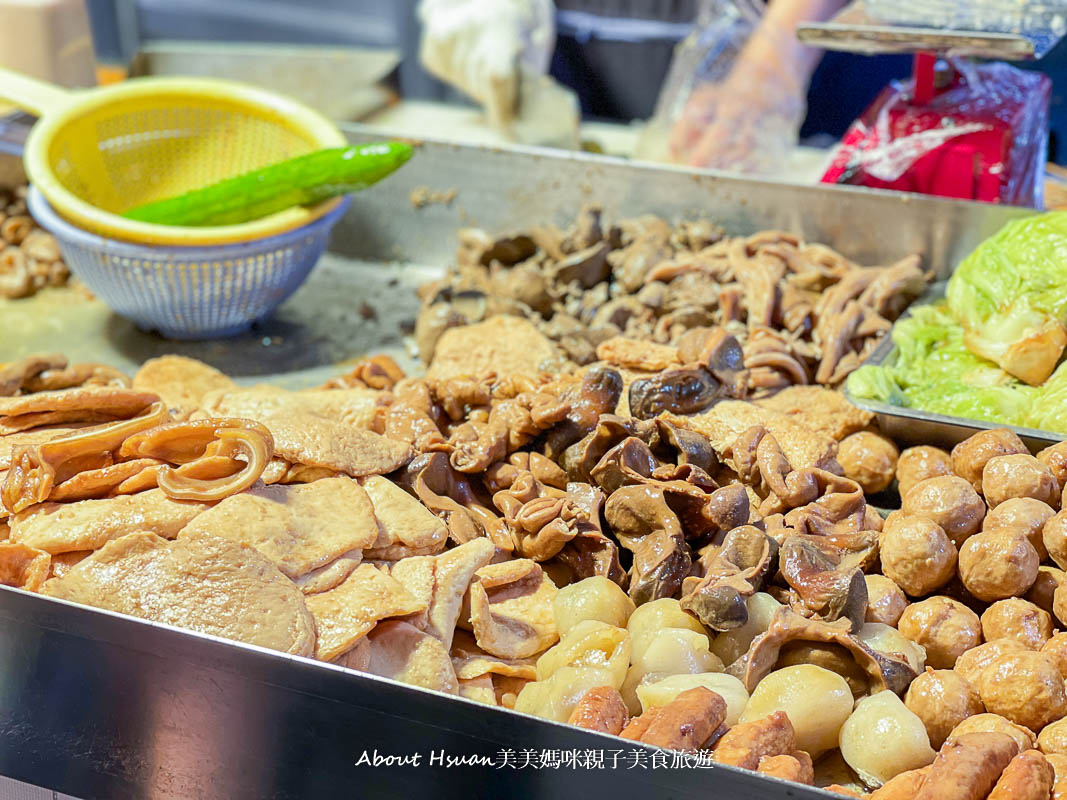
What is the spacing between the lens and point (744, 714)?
1.43 meters

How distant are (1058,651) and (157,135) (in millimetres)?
2717

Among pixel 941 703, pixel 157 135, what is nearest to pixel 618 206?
pixel 157 135

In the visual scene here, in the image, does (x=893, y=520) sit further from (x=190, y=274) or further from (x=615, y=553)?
(x=190, y=274)

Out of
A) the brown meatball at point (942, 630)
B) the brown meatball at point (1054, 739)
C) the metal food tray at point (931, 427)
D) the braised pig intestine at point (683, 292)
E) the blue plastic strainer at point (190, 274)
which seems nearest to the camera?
the brown meatball at point (1054, 739)

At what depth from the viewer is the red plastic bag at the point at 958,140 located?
276cm

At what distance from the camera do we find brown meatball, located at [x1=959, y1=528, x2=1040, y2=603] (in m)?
1.60

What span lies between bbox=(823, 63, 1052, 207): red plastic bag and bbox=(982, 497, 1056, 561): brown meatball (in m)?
1.36

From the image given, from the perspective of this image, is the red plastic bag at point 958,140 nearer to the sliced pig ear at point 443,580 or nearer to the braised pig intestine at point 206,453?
the sliced pig ear at point 443,580

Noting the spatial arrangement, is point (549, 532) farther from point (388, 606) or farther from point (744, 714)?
point (744, 714)

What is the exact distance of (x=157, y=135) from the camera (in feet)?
9.89

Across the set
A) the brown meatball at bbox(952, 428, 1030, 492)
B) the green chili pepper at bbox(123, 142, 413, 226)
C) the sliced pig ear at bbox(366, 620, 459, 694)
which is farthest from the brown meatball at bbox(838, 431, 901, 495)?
the green chili pepper at bbox(123, 142, 413, 226)

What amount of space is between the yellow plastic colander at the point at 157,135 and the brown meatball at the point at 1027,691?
1.97m

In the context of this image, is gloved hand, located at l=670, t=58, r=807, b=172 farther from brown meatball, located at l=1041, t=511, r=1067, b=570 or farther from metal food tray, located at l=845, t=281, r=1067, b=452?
brown meatball, located at l=1041, t=511, r=1067, b=570


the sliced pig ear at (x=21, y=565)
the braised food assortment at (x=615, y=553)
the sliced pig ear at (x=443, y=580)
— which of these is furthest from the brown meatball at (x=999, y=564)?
the sliced pig ear at (x=21, y=565)
